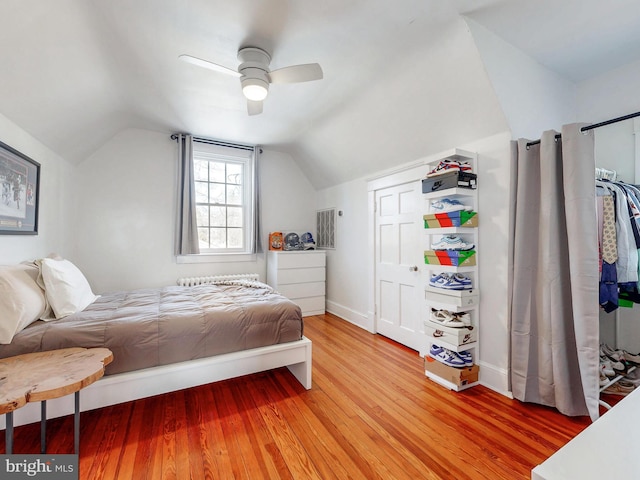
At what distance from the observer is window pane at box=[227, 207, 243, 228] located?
14.6 feet

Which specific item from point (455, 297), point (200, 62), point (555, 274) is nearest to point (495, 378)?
point (455, 297)

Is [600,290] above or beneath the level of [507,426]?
above

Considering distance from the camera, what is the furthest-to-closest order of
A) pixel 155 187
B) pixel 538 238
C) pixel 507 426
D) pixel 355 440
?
pixel 155 187
pixel 538 238
pixel 507 426
pixel 355 440

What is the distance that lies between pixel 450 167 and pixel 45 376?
2.93m

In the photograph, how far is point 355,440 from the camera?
5.61 feet

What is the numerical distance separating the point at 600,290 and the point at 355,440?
6.49ft

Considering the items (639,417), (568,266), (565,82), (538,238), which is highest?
(565,82)

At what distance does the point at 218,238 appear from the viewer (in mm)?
4379

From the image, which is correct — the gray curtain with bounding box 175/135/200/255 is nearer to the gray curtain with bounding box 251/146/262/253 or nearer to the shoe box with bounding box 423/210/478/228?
the gray curtain with bounding box 251/146/262/253

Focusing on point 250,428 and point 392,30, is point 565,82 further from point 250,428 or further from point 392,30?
point 250,428

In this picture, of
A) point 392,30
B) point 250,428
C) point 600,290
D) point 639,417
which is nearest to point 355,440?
point 250,428

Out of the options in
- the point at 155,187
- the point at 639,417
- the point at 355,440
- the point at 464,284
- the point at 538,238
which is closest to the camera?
the point at 639,417

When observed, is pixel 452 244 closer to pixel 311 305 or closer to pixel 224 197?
pixel 311 305

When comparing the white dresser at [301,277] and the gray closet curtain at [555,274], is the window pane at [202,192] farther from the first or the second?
the gray closet curtain at [555,274]
